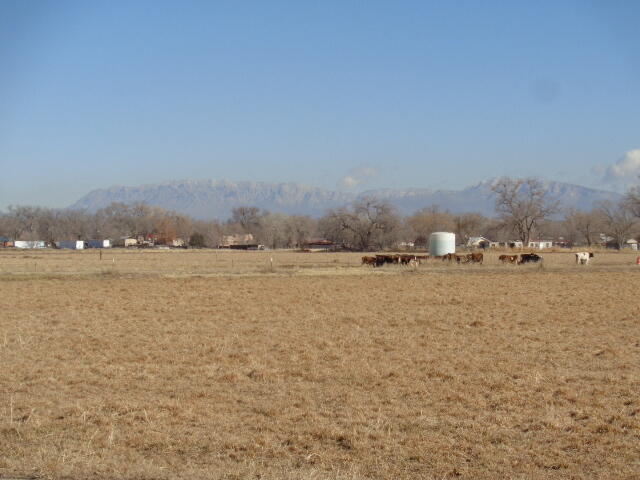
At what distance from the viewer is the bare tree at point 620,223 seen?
11488cm

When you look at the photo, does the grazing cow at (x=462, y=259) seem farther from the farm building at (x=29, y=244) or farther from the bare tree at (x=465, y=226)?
the farm building at (x=29, y=244)

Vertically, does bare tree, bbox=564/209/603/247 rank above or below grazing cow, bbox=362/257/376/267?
above

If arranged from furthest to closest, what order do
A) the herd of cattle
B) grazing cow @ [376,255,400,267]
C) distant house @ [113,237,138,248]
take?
distant house @ [113,237,138,248]
grazing cow @ [376,255,400,267]
the herd of cattle

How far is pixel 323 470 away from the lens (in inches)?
277

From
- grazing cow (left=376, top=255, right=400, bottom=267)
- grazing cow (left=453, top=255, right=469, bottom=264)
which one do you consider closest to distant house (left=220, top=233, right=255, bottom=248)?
grazing cow (left=376, top=255, right=400, bottom=267)

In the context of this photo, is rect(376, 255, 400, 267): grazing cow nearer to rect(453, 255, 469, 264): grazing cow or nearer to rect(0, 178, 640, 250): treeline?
rect(453, 255, 469, 264): grazing cow

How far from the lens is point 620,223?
118 m

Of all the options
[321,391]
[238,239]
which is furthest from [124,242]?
[321,391]

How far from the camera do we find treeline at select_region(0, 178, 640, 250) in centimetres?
11388

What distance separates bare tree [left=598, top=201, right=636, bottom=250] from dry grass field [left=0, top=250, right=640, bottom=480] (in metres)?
101

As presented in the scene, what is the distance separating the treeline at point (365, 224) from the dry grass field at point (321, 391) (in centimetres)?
9380

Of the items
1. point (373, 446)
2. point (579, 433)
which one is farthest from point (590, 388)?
point (373, 446)

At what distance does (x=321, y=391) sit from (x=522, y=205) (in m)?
109

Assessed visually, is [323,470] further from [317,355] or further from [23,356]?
[23,356]
